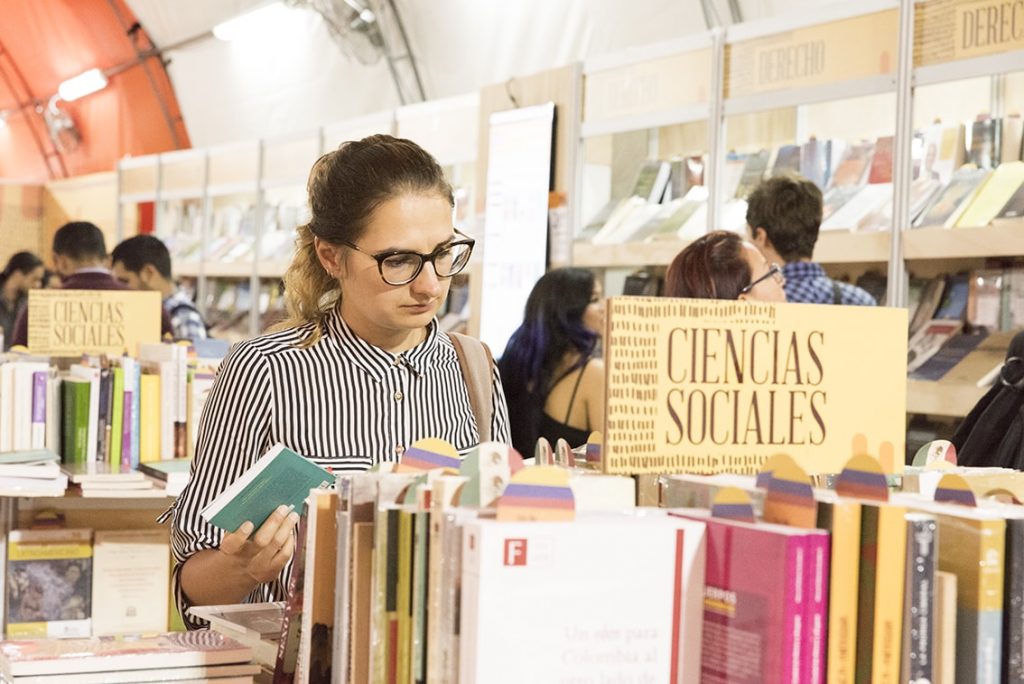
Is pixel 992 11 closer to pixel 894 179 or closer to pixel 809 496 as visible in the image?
pixel 894 179

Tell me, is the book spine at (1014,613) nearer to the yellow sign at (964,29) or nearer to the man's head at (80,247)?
the yellow sign at (964,29)

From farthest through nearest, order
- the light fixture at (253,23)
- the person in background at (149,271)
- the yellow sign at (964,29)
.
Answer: the light fixture at (253,23), the person in background at (149,271), the yellow sign at (964,29)

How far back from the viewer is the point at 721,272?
352 centimetres

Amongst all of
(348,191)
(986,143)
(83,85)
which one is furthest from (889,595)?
(83,85)

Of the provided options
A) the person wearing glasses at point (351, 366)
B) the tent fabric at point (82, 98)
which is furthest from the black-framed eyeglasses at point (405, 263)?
the tent fabric at point (82, 98)

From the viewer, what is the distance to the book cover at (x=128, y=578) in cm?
471

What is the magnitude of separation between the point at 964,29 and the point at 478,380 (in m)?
2.62

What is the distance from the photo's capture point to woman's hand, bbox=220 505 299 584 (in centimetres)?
192

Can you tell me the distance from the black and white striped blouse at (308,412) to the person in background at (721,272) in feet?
4.39

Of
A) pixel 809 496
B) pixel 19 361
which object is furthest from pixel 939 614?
pixel 19 361

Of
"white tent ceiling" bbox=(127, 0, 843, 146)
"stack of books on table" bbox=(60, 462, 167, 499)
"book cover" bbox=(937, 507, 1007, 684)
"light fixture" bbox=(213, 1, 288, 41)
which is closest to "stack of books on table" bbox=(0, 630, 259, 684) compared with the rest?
"book cover" bbox=(937, 507, 1007, 684)

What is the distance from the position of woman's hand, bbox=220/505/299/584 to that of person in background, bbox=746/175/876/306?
2.67m

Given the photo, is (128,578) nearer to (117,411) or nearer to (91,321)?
(117,411)

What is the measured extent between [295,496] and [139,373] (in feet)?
10.2
